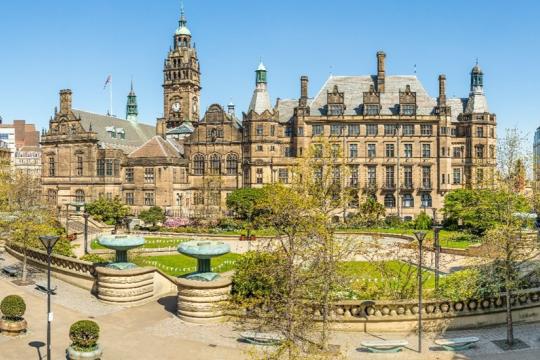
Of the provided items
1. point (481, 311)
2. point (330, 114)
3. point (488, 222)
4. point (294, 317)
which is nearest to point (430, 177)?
point (330, 114)

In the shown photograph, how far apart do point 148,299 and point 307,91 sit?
50.0m

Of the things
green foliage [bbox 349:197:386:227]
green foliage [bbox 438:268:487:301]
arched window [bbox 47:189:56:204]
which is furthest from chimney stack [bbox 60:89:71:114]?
green foliage [bbox 438:268:487:301]

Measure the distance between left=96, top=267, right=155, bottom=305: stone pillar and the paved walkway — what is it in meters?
0.48

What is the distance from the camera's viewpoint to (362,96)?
72.8 meters

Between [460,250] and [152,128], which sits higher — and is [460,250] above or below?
below

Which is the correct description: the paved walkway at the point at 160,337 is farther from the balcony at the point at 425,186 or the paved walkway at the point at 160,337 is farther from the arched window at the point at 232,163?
the balcony at the point at 425,186

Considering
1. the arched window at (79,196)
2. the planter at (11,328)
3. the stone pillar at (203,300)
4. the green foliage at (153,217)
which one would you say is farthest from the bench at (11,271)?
the arched window at (79,196)

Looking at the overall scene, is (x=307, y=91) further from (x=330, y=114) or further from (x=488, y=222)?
(x=488, y=222)

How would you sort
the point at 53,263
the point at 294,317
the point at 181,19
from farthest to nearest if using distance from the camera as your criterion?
the point at 181,19 → the point at 53,263 → the point at 294,317

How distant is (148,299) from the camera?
2775 cm

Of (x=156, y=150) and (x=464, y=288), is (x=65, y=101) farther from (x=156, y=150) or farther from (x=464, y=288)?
(x=464, y=288)

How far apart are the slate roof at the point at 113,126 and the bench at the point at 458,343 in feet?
206

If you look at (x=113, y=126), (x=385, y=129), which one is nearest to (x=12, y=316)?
(x=385, y=129)

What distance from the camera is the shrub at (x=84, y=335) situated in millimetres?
18984
